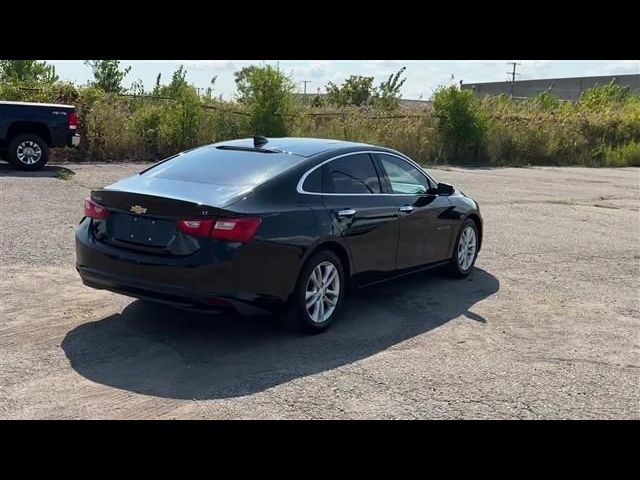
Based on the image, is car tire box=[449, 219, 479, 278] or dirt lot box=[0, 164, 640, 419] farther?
car tire box=[449, 219, 479, 278]

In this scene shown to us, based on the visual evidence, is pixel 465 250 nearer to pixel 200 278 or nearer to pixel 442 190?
pixel 442 190

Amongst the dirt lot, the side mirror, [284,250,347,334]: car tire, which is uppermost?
the side mirror

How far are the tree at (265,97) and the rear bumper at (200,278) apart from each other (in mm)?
18343

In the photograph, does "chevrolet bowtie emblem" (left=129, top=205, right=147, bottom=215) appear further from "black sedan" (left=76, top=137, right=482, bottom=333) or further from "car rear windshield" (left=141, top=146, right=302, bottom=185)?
"car rear windshield" (left=141, top=146, right=302, bottom=185)

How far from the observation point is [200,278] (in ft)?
17.3

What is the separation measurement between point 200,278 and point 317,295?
1.15m

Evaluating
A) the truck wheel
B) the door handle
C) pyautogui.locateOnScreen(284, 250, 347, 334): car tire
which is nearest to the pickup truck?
the truck wheel

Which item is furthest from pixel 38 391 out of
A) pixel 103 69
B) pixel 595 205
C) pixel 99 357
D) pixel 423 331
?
pixel 103 69

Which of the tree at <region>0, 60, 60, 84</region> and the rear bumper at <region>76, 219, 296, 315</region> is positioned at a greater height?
the tree at <region>0, 60, 60, 84</region>

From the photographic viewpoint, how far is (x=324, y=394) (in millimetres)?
4758

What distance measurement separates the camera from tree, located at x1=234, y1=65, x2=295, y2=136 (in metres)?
23.6

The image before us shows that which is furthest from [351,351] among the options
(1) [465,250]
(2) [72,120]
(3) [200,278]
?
(2) [72,120]

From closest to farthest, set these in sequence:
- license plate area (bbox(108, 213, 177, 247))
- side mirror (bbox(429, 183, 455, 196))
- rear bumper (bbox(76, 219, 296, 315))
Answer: rear bumper (bbox(76, 219, 296, 315))
license plate area (bbox(108, 213, 177, 247))
side mirror (bbox(429, 183, 455, 196))

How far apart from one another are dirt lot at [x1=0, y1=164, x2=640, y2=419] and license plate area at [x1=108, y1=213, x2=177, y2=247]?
78 centimetres
